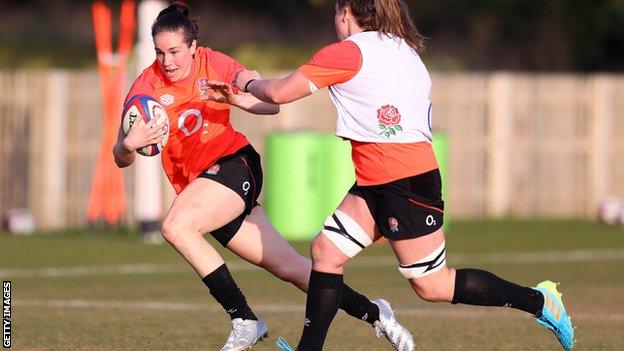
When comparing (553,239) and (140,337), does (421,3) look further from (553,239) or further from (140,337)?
(140,337)

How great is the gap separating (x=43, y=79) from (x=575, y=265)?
29.6ft

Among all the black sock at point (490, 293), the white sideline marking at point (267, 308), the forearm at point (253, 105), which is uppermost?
the forearm at point (253, 105)

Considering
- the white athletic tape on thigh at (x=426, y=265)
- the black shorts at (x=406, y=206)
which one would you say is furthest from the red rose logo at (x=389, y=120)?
the white athletic tape on thigh at (x=426, y=265)

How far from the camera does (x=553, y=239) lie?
21.4m

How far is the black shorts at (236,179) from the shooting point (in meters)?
9.52

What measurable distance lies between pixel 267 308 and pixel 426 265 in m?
4.51

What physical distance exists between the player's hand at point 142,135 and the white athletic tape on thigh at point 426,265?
166 centimetres

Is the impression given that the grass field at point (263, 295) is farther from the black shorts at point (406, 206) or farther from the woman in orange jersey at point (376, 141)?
the black shorts at point (406, 206)

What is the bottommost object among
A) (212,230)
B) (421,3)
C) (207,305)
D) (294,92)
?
(207,305)

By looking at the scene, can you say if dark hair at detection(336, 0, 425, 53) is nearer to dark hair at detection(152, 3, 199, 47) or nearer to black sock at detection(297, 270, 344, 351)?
dark hair at detection(152, 3, 199, 47)

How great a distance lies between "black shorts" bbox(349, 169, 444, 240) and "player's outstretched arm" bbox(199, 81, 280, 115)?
102cm

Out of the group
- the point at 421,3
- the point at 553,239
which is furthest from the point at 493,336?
the point at 421,3

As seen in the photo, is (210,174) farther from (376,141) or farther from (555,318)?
(555,318)

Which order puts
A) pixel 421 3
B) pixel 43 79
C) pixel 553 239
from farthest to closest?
pixel 421 3
pixel 43 79
pixel 553 239
